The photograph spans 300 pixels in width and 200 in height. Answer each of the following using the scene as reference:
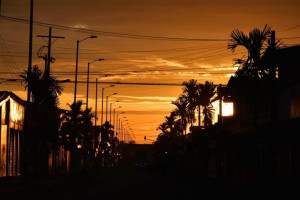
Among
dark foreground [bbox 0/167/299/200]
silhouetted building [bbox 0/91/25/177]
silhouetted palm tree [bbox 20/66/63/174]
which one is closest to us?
dark foreground [bbox 0/167/299/200]

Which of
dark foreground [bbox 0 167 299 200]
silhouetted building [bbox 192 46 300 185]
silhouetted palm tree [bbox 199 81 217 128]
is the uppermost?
silhouetted palm tree [bbox 199 81 217 128]

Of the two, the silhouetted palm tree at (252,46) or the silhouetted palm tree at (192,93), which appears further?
the silhouetted palm tree at (192,93)

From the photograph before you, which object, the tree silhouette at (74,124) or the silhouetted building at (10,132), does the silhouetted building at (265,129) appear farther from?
the silhouetted building at (10,132)

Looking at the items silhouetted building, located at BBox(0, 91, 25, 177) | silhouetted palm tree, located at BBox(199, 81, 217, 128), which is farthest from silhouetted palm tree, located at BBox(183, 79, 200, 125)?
silhouetted building, located at BBox(0, 91, 25, 177)

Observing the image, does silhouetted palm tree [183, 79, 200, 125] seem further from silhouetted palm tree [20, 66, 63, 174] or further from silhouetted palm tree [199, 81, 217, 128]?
silhouetted palm tree [20, 66, 63, 174]

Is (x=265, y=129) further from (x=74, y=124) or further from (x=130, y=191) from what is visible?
(x=74, y=124)

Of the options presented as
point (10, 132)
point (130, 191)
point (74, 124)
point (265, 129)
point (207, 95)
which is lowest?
point (130, 191)

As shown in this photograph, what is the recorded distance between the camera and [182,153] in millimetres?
103062

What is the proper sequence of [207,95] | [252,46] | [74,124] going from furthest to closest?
[207,95], [74,124], [252,46]

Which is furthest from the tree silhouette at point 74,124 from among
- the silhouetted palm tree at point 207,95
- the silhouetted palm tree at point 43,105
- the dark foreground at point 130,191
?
the dark foreground at point 130,191

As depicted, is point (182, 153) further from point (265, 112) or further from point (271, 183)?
point (271, 183)

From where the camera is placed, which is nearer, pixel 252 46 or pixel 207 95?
pixel 252 46

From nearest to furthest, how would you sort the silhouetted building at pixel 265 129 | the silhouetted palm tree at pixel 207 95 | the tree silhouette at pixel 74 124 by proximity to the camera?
the silhouetted building at pixel 265 129 < the tree silhouette at pixel 74 124 < the silhouetted palm tree at pixel 207 95

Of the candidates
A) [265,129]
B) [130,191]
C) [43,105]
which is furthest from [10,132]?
[265,129]
